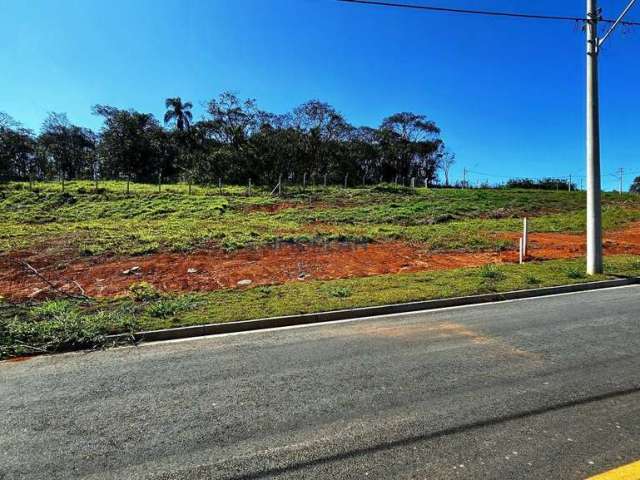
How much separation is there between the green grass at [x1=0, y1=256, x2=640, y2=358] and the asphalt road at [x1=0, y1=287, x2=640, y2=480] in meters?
0.84

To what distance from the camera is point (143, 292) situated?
972cm

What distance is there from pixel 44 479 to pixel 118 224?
19.8 m

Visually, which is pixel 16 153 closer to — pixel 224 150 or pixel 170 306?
pixel 224 150

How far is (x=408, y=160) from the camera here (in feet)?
218

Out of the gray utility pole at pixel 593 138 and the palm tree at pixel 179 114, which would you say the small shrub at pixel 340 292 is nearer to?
the gray utility pole at pixel 593 138

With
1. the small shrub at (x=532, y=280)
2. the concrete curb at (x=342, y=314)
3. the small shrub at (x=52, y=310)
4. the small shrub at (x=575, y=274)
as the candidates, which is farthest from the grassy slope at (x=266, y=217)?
the concrete curb at (x=342, y=314)

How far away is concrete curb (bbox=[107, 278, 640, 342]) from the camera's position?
7.07 metres

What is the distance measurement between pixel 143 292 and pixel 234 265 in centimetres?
378

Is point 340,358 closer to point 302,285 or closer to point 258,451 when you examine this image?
point 258,451

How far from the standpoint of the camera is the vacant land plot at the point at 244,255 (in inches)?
332

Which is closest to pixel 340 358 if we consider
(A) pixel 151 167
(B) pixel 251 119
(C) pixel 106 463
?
(C) pixel 106 463

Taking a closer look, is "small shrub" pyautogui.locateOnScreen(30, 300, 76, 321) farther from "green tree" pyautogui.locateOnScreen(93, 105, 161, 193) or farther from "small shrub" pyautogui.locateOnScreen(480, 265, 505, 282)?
"green tree" pyautogui.locateOnScreen(93, 105, 161, 193)

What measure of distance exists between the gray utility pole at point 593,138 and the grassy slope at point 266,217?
5.82m

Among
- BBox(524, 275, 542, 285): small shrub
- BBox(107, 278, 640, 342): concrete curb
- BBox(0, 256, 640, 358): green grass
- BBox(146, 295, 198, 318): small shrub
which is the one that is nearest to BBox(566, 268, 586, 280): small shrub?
A: BBox(0, 256, 640, 358): green grass
